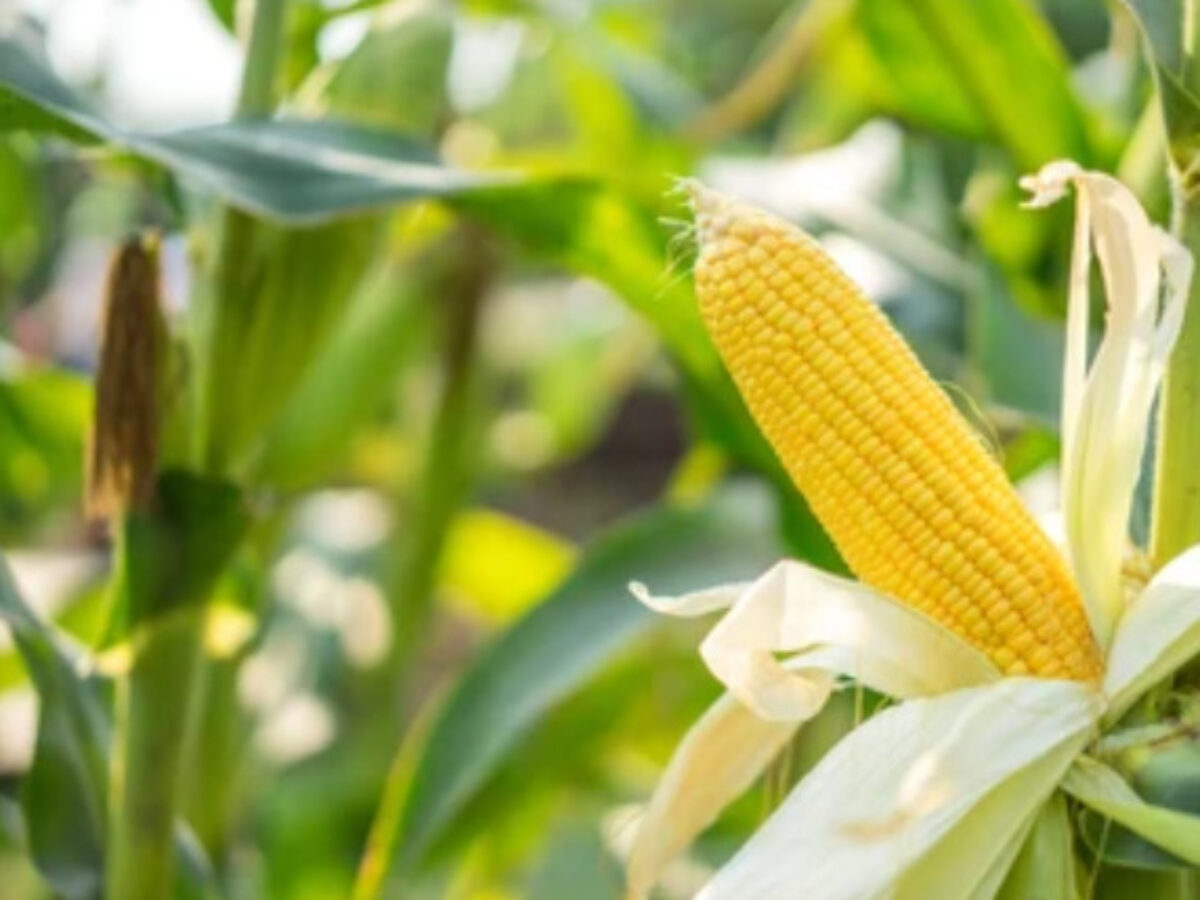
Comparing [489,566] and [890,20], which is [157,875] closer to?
[890,20]

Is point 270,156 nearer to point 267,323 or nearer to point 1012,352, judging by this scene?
point 267,323

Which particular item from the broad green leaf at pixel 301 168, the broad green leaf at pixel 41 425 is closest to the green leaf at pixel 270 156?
the broad green leaf at pixel 301 168

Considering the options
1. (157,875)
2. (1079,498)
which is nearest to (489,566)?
Answer: (157,875)

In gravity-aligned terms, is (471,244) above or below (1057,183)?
below

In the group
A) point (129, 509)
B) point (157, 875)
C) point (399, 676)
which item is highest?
point (129, 509)

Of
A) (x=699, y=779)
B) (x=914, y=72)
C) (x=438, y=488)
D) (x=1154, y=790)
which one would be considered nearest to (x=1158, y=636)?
(x=1154, y=790)

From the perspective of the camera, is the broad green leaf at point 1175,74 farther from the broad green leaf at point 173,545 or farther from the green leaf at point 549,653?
the green leaf at point 549,653

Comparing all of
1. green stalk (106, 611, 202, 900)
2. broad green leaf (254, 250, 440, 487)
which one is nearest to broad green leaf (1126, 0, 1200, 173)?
green stalk (106, 611, 202, 900)
